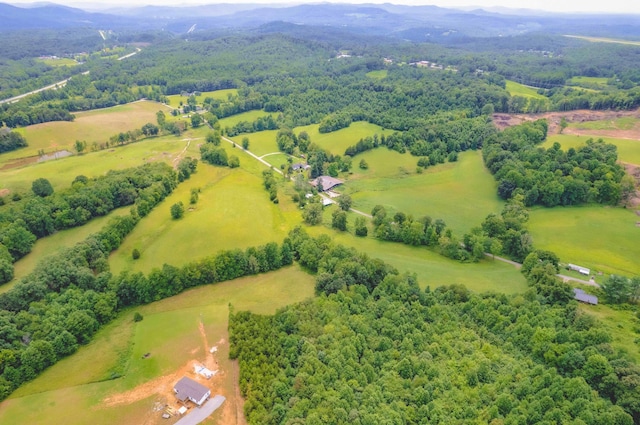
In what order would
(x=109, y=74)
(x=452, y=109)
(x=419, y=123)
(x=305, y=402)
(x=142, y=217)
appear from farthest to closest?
(x=109, y=74), (x=452, y=109), (x=419, y=123), (x=142, y=217), (x=305, y=402)

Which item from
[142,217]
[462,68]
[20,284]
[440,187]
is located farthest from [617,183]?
[462,68]

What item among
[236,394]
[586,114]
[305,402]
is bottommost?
[236,394]

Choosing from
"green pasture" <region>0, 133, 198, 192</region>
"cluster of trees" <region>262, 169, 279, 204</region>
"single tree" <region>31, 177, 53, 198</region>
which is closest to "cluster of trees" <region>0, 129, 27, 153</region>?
"green pasture" <region>0, 133, 198, 192</region>

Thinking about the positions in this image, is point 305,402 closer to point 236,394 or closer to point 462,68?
point 236,394

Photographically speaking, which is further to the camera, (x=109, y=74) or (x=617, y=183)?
(x=109, y=74)

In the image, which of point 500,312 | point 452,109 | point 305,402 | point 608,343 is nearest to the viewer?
point 305,402

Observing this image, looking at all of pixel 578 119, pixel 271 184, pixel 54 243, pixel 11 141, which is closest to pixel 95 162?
pixel 11 141

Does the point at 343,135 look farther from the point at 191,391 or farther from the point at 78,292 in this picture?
the point at 191,391

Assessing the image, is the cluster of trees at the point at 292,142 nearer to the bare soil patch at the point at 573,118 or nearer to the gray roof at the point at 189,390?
the bare soil patch at the point at 573,118
